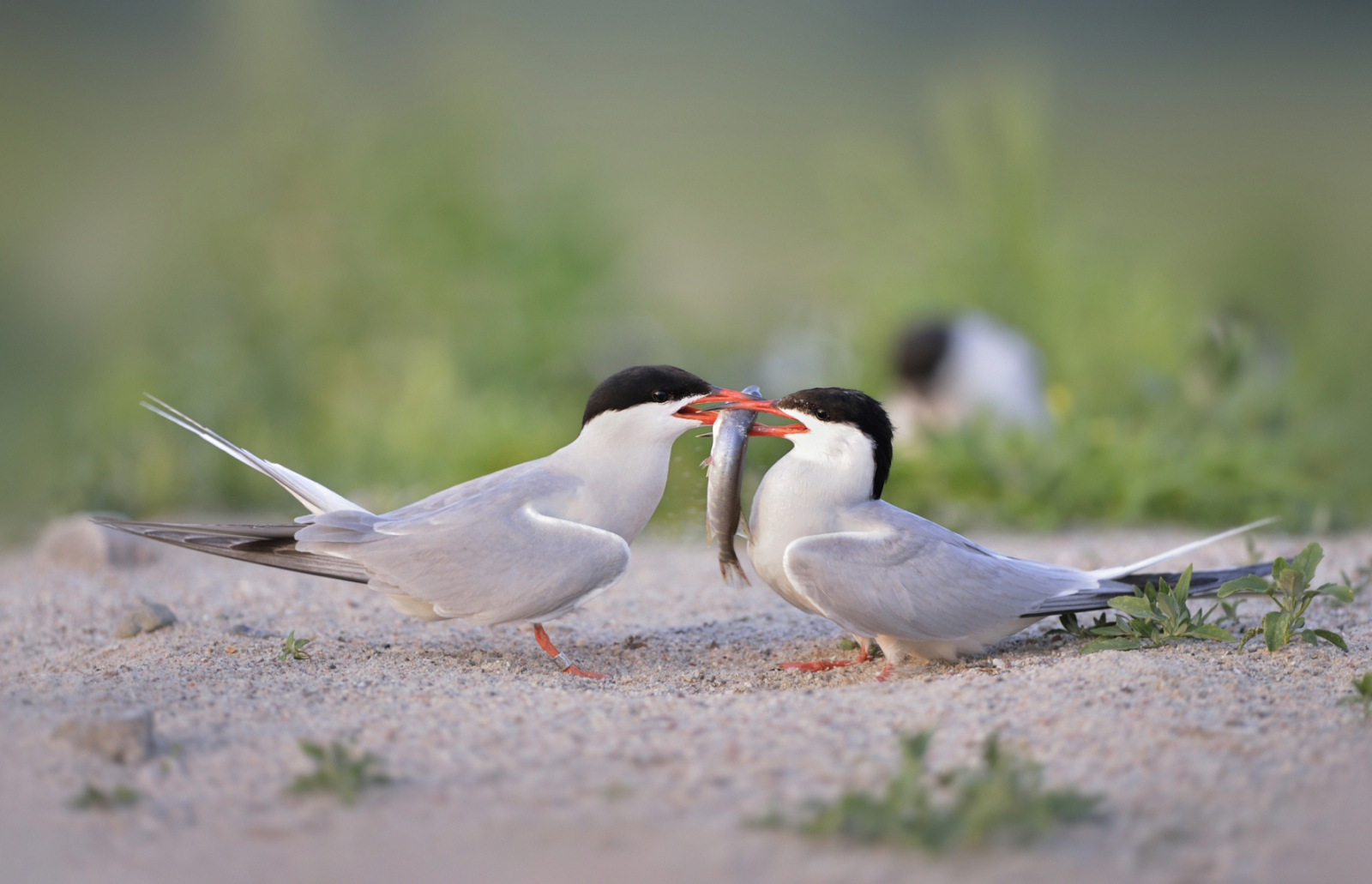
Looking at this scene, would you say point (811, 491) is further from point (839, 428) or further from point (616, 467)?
point (616, 467)

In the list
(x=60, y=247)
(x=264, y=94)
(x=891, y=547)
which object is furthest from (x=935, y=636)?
(x=60, y=247)

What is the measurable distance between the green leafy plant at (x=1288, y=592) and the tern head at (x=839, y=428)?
0.83 metres

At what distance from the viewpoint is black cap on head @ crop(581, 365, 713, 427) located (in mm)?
3021

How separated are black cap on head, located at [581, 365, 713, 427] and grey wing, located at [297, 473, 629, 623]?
1.09 ft

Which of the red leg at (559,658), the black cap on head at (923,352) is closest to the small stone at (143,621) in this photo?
the red leg at (559,658)

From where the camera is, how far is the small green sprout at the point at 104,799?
1.90 metres

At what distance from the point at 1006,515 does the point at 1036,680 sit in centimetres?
246

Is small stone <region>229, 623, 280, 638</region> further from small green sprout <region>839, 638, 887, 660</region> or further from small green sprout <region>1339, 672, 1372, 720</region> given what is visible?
small green sprout <region>1339, 672, 1372, 720</region>

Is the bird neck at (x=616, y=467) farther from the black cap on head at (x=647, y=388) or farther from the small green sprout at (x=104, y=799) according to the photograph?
the small green sprout at (x=104, y=799)

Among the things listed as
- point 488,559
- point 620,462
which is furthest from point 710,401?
point 488,559

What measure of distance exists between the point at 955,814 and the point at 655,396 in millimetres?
1513

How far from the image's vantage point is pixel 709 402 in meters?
3.01

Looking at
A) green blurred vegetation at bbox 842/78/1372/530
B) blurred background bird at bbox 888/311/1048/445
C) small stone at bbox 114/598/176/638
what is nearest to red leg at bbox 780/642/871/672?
small stone at bbox 114/598/176/638

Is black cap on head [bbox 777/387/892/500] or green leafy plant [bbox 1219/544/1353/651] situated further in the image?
black cap on head [bbox 777/387/892/500]
